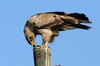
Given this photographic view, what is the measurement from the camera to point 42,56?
6758 mm

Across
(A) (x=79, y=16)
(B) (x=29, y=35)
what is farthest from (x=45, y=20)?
(A) (x=79, y=16)

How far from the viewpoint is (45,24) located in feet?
32.2

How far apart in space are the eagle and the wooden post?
2329mm

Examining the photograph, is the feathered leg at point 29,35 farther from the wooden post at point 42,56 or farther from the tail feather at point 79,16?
the wooden post at point 42,56

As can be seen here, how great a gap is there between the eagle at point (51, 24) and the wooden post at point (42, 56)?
2.33 meters

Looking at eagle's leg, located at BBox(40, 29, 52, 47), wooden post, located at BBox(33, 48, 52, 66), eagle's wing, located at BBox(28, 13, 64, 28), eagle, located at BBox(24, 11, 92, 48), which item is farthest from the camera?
eagle's wing, located at BBox(28, 13, 64, 28)

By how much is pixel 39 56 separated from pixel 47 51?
226 millimetres

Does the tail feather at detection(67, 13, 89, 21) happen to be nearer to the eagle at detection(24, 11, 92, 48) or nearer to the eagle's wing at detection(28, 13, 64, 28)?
the eagle at detection(24, 11, 92, 48)

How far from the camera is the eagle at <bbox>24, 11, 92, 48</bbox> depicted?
31.3 feet

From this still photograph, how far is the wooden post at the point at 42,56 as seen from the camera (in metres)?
6.57

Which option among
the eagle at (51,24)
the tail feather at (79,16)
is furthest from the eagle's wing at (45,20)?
the tail feather at (79,16)

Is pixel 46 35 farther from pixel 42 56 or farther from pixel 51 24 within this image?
pixel 42 56

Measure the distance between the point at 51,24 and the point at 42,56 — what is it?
3.10 m

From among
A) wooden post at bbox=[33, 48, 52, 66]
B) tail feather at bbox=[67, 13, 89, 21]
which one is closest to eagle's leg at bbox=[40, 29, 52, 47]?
tail feather at bbox=[67, 13, 89, 21]
